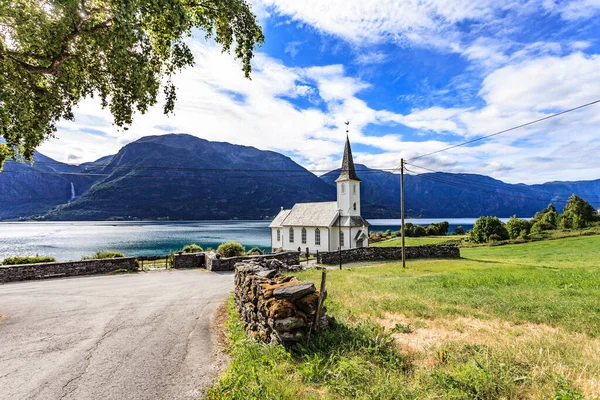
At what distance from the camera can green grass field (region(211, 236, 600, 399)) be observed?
4211 mm

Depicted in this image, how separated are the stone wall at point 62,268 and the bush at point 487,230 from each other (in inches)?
2206

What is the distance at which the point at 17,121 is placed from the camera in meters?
8.06

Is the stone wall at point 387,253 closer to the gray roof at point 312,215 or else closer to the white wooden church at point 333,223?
the white wooden church at point 333,223

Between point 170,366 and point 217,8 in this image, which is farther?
point 217,8

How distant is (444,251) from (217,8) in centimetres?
3463

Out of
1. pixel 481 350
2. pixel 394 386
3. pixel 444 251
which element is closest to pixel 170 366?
pixel 394 386

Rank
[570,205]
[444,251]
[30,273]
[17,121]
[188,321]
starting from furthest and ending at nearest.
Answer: [570,205] < [444,251] < [30,273] < [188,321] < [17,121]

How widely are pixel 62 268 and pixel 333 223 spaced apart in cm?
3482

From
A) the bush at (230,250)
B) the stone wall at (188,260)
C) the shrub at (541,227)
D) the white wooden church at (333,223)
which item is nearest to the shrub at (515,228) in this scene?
the shrub at (541,227)

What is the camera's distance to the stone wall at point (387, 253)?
105ft

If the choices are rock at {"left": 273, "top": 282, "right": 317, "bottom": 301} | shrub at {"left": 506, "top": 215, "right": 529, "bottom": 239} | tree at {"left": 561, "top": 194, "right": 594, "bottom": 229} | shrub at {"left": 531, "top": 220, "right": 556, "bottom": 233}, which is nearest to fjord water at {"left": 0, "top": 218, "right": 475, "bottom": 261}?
shrub at {"left": 506, "top": 215, "right": 529, "bottom": 239}

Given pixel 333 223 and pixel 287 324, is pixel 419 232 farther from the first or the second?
pixel 287 324

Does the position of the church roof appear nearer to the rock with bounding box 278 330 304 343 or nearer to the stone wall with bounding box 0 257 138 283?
the stone wall with bounding box 0 257 138 283

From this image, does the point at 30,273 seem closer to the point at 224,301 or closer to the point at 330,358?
the point at 224,301
